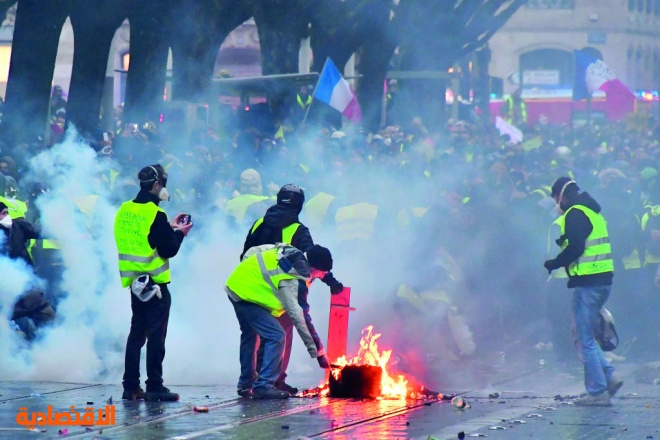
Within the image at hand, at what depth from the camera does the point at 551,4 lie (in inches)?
2586

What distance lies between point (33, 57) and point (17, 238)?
23.7ft

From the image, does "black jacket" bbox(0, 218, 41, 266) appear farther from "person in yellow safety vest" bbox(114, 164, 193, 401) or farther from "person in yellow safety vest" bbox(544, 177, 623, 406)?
"person in yellow safety vest" bbox(544, 177, 623, 406)

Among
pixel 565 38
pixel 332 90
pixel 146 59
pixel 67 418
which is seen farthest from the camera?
pixel 565 38

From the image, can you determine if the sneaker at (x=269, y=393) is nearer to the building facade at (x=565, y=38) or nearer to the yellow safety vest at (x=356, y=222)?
the yellow safety vest at (x=356, y=222)

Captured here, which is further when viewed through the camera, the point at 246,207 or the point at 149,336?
the point at 246,207

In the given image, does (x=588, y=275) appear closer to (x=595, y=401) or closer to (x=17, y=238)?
(x=595, y=401)

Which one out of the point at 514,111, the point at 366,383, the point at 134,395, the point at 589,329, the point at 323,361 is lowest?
the point at 134,395

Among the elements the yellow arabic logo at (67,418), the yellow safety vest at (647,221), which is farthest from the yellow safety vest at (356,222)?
the yellow arabic logo at (67,418)

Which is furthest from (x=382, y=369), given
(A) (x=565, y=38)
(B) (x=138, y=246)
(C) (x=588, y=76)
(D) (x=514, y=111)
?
(A) (x=565, y=38)

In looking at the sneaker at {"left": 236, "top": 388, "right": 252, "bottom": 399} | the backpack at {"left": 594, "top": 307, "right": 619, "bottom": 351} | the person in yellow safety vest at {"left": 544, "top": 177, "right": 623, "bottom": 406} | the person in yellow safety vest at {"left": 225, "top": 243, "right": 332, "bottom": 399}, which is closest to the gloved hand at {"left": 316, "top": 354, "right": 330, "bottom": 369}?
the person in yellow safety vest at {"left": 225, "top": 243, "right": 332, "bottom": 399}

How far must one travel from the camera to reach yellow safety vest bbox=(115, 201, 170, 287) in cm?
992

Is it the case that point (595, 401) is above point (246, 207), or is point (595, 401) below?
below

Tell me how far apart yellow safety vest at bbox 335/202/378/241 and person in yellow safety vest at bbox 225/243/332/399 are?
11.8ft

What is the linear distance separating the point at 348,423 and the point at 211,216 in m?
4.97
